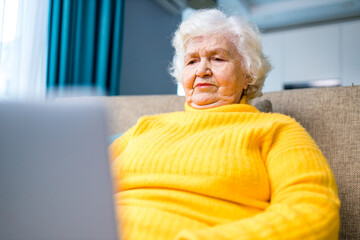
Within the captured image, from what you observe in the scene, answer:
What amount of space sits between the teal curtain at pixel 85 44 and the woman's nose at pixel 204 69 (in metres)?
1.31

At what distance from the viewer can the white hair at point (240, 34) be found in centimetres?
125

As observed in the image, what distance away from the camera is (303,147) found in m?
0.85

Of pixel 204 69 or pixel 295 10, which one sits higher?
pixel 295 10

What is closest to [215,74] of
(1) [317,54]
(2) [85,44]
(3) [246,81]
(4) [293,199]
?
(3) [246,81]

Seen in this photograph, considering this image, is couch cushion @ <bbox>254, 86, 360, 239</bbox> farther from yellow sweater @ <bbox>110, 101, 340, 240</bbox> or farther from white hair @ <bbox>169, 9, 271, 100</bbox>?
yellow sweater @ <bbox>110, 101, 340, 240</bbox>

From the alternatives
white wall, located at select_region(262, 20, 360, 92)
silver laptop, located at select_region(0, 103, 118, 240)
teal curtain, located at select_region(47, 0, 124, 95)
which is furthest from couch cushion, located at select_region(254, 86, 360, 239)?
white wall, located at select_region(262, 20, 360, 92)

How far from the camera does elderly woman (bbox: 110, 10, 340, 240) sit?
0.68 meters

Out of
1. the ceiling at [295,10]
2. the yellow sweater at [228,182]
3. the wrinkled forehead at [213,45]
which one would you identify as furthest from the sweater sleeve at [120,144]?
the ceiling at [295,10]

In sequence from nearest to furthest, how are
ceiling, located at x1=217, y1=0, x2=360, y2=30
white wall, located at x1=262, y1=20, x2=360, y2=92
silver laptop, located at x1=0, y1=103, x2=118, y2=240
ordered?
silver laptop, located at x1=0, y1=103, x2=118, y2=240, ceiling, located at x1=217, y1=0, x2=360, y2=30, white wall, located at x1=262, y1=20, x2=360, y2=92

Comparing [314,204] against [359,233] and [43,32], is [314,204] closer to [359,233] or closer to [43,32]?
[359,233]

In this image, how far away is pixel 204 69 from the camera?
123 centimetres

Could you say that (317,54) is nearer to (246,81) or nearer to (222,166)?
(246,81)

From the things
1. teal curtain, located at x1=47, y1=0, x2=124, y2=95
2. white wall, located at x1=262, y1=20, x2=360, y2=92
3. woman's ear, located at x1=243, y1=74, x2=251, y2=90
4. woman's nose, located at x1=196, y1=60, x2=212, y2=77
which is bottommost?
woman's ear, located at x1=243, y1=74, x2=251, y2=90

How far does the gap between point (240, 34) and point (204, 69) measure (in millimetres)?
195
